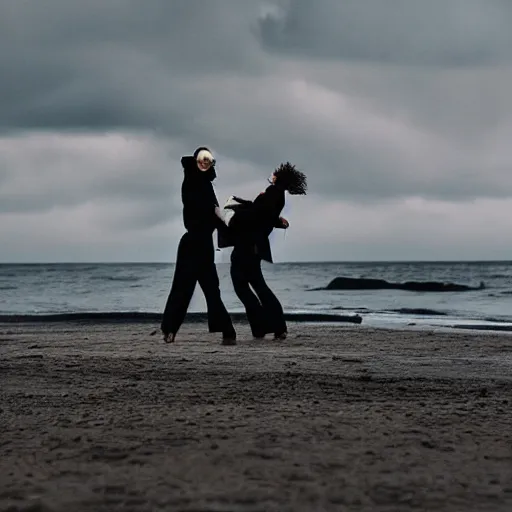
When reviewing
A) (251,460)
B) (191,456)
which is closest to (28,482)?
(191,456)

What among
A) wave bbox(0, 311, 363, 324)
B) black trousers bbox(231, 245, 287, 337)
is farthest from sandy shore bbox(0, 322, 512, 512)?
wave bbox(0, 311, 363, 324)

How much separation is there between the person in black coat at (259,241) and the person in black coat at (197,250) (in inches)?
12.2

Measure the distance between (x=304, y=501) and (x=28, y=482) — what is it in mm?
1037

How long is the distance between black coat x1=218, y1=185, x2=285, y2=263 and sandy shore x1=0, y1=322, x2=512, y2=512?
2209 mm

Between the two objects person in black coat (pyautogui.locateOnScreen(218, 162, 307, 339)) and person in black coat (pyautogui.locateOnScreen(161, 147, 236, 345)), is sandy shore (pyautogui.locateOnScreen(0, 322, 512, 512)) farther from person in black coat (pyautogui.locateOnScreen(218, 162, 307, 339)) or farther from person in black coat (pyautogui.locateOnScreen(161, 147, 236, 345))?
person in black coat (pyautogui.locateOnScreen(218, 162, 307, 339))

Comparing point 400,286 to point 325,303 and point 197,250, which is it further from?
point 197,250

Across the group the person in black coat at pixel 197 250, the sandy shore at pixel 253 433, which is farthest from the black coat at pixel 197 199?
the sandy shore at pixel 253 433

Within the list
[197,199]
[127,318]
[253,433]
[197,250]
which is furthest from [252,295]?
[253,433]

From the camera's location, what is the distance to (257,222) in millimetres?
9172

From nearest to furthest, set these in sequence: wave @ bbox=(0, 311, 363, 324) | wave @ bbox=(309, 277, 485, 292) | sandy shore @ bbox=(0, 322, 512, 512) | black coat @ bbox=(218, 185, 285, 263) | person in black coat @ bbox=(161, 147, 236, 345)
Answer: sandy shore @ bbox=(0, 322, 512, 512) < person in black coat @ bbox=(161, 147, 236, 345) < black coat @ bbox=(218, 185, 285, 263) < wave @ bbox=(0, 311, 363, 324) < wave @ bbox=(309, 277, 485, 292)

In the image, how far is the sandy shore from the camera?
2.85 metres

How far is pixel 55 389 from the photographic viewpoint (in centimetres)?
524

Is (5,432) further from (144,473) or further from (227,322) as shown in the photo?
(227,322)

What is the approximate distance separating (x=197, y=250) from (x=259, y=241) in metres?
0.78
